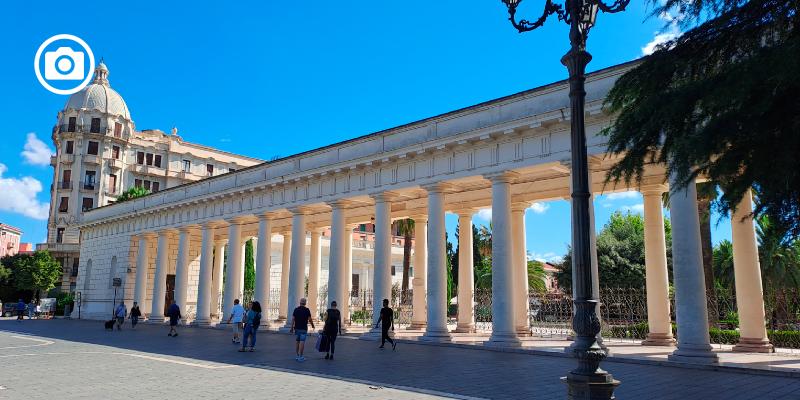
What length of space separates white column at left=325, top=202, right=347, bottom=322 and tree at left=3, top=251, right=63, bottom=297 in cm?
4847

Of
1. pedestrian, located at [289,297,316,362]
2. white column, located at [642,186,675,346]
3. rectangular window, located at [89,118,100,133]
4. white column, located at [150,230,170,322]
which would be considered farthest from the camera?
rectangular window, located at [89,118,100,133]

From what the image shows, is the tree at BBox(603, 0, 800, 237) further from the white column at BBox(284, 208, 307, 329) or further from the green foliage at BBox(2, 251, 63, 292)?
the green foliage at BBox(2, 251, 63, 292)

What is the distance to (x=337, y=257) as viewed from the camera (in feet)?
84.0

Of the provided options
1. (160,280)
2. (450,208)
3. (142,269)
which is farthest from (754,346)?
(142,269)

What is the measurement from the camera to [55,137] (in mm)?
68750

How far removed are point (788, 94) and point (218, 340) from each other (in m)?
20.6

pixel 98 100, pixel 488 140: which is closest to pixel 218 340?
pixel 488 140

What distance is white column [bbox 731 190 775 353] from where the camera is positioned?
1830 cm

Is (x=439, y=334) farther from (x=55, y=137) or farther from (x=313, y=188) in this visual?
(x=55, y=137)

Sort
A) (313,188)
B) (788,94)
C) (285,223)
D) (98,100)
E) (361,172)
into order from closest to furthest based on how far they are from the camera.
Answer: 1. (788,94)
2. (361,172)
3. (313,188)
4. (285,223)
5. (98,100)

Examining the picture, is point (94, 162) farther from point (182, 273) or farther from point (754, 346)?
point (754, 346)

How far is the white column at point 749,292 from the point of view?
60.0 ft

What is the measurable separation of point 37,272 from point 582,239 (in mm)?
66032

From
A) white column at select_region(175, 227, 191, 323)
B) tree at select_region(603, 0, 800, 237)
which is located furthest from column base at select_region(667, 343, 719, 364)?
white column at select_region(175, 227, 191, 323)
